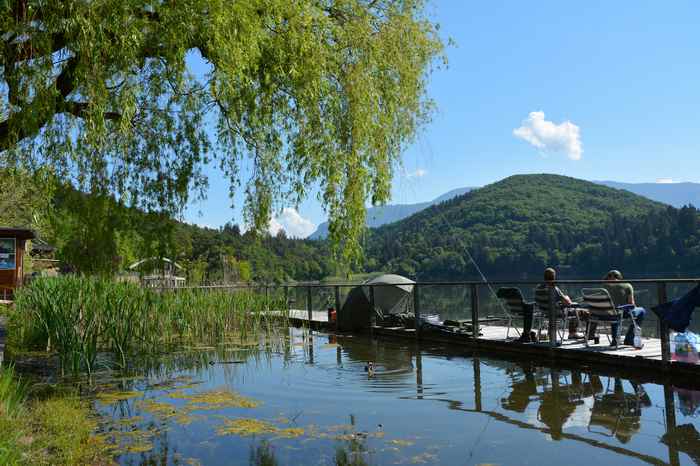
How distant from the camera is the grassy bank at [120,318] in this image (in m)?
8.51

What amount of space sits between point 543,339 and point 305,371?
155 inches

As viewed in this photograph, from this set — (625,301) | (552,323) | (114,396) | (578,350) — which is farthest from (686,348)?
(114,396)

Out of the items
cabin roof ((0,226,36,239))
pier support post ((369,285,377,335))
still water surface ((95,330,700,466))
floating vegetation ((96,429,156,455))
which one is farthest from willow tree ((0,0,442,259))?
cabin roof ((0,226,36,239))

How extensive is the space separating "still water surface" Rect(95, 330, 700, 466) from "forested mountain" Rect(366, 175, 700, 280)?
114 ft

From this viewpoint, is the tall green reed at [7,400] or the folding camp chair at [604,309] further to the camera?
the folding camp chair at [604,309]

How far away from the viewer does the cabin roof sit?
19.8m

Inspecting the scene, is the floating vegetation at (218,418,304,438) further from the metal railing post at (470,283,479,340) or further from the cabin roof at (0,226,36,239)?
the cabin roof at (0,226,36,239)

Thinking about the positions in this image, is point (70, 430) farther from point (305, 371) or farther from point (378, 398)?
point (305, 371)

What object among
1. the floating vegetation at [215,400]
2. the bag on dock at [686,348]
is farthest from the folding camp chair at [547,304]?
the floating vegetation at [215,400]

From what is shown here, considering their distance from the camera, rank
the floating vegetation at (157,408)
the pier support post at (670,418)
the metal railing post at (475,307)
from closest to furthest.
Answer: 1. the pier support post at (670,418)
2. the floating vegetation at (157,408)
3. the metal railing post at (475,307)

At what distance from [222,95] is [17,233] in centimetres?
1626

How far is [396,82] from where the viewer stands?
305 inches

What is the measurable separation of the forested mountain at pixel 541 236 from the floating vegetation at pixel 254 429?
37.3 meters

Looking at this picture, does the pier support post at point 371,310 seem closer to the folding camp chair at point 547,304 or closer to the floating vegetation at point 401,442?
the folding camp chair at point 547,304
